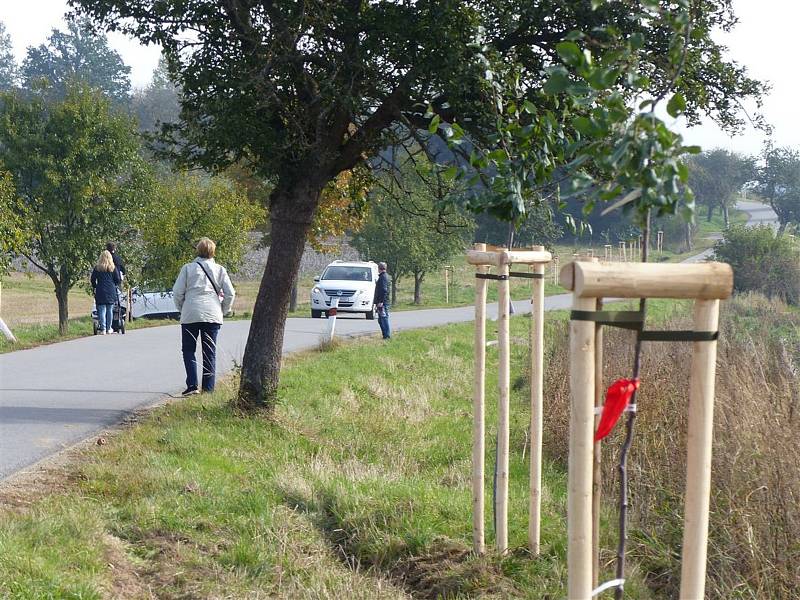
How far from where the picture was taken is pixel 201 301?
11.6 meters

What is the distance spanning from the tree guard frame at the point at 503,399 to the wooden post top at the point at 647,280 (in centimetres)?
270

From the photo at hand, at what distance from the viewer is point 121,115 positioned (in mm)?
27000

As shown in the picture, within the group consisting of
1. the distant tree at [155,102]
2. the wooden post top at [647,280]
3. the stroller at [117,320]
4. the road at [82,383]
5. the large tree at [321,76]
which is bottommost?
the road at [82,383]

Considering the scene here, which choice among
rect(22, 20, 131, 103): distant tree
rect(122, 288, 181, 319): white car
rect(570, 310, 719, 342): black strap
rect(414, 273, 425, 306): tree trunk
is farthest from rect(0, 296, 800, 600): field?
rect(22, 20, 131, 103): distant tree

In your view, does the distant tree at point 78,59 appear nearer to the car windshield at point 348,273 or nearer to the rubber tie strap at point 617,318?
the car windshield at point 348,273

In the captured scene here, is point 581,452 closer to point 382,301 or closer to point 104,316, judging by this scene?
point 382,301

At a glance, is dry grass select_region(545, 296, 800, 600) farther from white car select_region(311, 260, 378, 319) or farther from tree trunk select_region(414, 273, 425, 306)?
tree trunk select_region(414, 273, 425, 306)

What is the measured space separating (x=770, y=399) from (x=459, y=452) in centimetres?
345

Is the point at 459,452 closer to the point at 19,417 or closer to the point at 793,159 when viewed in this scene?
the point at 19,417

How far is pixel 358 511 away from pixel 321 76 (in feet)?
17.3

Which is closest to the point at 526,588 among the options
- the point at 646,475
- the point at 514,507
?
the point at 514,507

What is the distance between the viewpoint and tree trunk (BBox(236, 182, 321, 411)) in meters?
10.9

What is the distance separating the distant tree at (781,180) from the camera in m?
84.6

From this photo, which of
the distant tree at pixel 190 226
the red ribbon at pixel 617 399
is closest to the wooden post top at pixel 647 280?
the red ribbon at pixel 617 399
